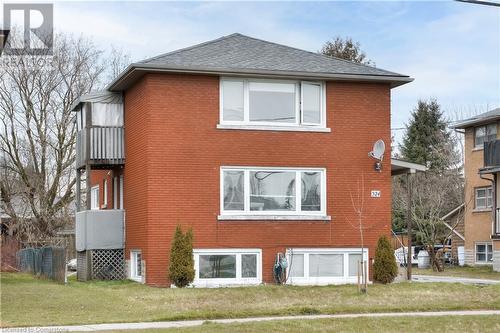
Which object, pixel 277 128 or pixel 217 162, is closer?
pixel 217 162

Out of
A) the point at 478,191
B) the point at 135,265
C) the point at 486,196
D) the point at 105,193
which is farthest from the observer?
the point at 478,191

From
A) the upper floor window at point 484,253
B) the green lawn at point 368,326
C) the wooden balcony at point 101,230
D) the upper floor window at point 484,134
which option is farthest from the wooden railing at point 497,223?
the green lawn at point 368,326

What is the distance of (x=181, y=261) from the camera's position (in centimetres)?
2462

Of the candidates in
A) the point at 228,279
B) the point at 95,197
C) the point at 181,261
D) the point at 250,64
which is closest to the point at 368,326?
the point at 181,261

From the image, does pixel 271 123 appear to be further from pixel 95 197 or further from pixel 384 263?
pixel 95 197

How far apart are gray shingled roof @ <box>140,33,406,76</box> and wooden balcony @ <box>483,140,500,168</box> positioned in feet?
45.9

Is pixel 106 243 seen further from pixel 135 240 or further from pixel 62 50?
pixel 62 50

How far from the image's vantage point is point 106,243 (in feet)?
93.4

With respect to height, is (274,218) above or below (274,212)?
below

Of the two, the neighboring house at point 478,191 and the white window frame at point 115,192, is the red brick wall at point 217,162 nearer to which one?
the white window frame at point 115,192

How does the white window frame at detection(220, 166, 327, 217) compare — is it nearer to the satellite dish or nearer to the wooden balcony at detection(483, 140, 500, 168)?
the satellite dish

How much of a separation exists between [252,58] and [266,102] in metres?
1.53

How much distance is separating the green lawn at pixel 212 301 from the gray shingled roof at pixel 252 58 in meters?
6.75

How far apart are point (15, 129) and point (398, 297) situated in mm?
32224
